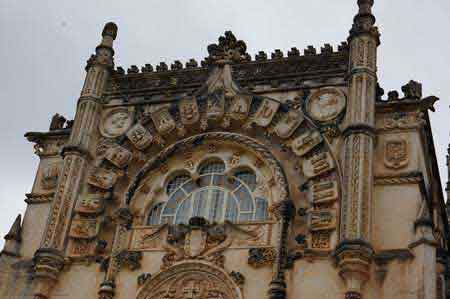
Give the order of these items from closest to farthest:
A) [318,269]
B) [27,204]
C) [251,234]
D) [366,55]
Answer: [318,269] < [251,234] < [366,55] < [27,204]

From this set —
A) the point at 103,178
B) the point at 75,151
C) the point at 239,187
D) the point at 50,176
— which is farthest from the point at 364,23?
the point at 50,176

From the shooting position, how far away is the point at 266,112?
22.7 meters

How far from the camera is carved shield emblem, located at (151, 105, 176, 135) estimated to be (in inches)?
925

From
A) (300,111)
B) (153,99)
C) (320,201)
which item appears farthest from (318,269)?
(153,99)

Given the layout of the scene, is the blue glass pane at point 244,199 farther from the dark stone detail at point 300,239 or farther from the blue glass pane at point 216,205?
the dark stone detail at point 300,239

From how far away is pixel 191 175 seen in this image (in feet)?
75.4

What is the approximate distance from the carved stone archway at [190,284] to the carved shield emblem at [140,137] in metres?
3.99

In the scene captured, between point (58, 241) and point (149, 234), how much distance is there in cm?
233

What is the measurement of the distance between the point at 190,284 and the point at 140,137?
476cm

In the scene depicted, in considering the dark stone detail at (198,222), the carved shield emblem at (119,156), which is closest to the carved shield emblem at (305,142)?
the dark stone detail at (198,222)

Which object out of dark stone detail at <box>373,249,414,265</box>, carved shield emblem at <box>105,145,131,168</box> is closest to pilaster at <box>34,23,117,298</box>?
carved shield emblem at <box>105,145,131,168</box>

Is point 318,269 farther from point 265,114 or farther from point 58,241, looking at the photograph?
point 58,241

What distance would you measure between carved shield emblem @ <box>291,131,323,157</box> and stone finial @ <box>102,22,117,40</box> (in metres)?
7.31

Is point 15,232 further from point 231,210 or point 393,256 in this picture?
point 393,256
